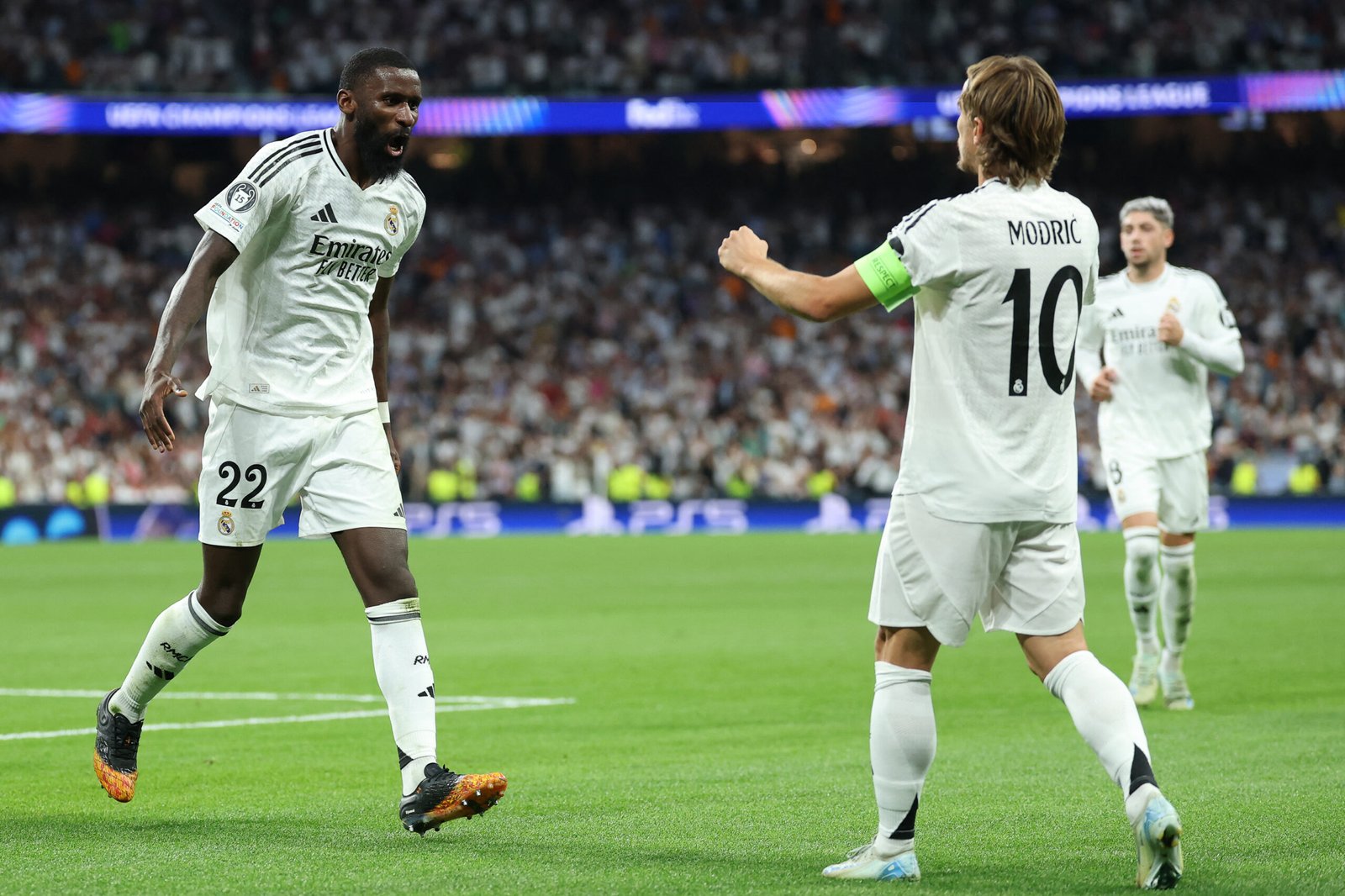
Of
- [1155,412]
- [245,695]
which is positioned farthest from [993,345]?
[245,695]

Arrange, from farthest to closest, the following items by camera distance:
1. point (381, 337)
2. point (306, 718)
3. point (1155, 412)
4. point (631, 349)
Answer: point (631, 349) < point (1155, 412) < point (306, 718) < point (381, 337)

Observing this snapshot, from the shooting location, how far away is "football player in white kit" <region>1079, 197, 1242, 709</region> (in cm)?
984

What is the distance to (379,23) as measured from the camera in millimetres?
38094

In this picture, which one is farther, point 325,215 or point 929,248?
point 325,215

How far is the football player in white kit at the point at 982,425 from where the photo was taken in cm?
486

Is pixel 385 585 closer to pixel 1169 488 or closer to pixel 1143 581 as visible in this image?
pixel 1143 581

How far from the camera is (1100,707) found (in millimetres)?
4883

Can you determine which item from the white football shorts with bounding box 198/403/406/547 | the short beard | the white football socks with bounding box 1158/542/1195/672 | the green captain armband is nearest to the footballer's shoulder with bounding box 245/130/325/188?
the short beard

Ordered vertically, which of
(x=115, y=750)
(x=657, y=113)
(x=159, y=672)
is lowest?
(x=115, y=750)

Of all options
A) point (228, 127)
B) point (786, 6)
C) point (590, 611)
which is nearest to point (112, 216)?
point (228, 127)

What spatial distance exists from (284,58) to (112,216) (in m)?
5.12

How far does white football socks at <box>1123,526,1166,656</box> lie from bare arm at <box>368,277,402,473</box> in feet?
15.9

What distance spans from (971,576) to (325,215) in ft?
8.33

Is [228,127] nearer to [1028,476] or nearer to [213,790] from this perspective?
[213,790]
